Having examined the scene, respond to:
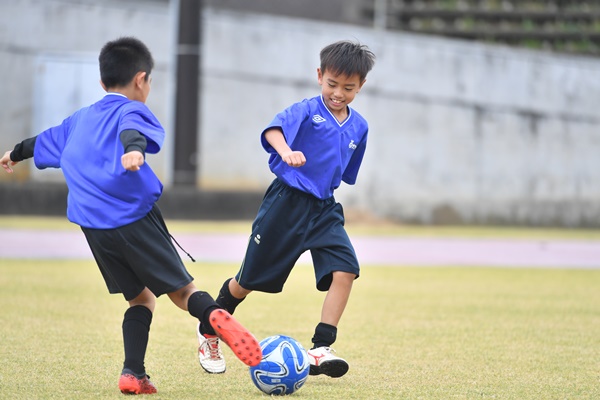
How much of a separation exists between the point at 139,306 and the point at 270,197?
1.08 m

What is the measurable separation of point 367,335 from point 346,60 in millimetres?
2115

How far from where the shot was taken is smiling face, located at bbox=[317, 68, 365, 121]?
561 centimetres

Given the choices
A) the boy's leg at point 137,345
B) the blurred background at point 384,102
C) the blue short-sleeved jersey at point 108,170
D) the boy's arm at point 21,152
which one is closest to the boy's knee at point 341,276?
the boy's leg at point 137,345

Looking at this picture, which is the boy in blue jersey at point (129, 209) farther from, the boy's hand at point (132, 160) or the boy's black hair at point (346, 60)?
the boy's black hair at point (346, 60)

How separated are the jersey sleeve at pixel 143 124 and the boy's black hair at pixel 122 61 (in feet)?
0.51

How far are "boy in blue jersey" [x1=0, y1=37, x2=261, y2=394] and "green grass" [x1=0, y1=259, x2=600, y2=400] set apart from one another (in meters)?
0.30

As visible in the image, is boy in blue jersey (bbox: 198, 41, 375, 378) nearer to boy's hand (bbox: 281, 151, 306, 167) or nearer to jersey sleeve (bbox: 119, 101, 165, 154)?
boy's hand (bbox: 281, 151, 306, 167)

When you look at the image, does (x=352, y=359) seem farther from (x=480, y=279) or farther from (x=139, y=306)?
(x=480, y=279)

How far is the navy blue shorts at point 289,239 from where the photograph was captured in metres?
5.59

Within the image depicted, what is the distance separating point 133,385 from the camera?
4695 mm

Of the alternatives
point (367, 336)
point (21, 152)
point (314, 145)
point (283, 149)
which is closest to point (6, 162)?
point (21, 152)

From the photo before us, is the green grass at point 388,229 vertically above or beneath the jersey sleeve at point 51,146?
beneath

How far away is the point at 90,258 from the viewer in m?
11.7

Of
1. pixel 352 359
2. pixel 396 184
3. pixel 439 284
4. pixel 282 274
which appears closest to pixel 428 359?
pixel 352 359
